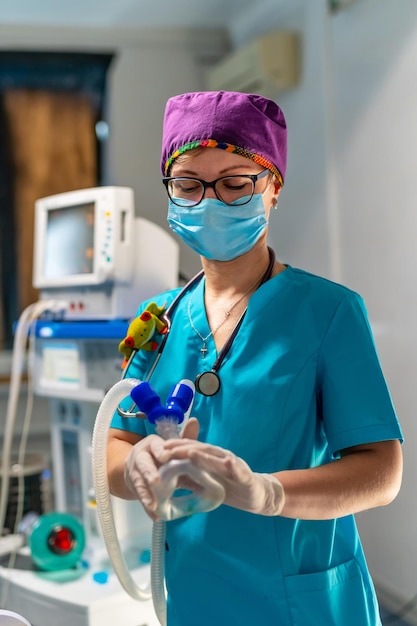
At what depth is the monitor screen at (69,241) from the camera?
2.29 meters

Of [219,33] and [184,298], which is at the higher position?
[219,33]

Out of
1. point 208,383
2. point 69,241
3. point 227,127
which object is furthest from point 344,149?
point 208,383

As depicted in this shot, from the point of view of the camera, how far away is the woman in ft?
3.34

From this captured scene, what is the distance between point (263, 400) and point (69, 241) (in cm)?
146

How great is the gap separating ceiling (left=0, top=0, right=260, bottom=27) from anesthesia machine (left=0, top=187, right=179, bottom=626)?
1221 millimetres

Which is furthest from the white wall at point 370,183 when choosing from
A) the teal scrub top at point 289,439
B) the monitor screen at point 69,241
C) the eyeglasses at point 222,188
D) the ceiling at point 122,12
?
the eyeglasses at point 222,188

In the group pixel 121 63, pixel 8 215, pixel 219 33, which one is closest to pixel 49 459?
pixel 8 215

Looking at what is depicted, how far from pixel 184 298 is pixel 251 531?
1.35ft

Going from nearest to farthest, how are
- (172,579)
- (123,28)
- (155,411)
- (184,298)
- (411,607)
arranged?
(155,411)
(172,579)
(184,298)
(411,607)
(123,28)

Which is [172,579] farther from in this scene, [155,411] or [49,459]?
[49,459]

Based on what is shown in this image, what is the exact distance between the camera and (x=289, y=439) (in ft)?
3.43

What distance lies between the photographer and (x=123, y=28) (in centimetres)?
349

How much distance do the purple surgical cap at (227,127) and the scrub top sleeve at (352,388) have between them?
28 centimetres

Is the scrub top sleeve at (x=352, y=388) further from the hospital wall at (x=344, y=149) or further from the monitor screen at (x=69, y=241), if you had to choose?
the monitor screen at (x=69, y=241)
